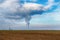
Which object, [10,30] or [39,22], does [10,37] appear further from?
[39,22]

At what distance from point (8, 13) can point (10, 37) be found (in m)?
0.26

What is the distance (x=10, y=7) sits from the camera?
1385mm

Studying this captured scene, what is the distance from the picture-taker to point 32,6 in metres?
1.37

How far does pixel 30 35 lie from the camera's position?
4.35 feet

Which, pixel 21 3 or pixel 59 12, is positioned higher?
pixel 21 3

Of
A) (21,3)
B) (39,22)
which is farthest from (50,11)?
→ (21,3)

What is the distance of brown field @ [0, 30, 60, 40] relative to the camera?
1.31m

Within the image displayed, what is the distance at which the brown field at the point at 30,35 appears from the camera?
4.29 ft

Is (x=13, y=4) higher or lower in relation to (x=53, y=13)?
higher

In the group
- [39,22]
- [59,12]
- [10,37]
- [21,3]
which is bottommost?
[10,37]

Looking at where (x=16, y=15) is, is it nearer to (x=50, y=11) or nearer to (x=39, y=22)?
(x=39, y=22)

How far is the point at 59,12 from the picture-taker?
52.9 inches

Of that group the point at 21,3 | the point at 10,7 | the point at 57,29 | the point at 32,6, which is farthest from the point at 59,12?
the point at 10,7

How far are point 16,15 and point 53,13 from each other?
40 cm
